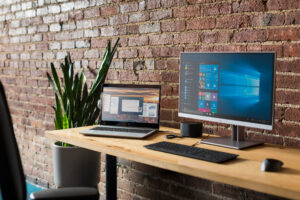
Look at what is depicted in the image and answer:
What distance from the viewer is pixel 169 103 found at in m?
2.69

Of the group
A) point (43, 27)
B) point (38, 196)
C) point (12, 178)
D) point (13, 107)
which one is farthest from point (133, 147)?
point (13, 107)

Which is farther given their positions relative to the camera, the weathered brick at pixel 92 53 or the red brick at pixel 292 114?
the weathered brick at pixel 92 53

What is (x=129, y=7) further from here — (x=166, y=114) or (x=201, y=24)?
(x=166, y=114)

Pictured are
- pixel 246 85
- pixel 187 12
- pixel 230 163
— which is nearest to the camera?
pixel 230 163

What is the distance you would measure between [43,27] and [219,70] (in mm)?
2245

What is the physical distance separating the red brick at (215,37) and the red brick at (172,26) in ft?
0.63

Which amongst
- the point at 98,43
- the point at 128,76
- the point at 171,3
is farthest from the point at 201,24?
the point at 98,43

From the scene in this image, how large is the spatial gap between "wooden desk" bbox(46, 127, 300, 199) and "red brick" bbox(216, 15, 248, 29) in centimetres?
75

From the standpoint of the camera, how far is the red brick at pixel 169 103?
2648 millimetres

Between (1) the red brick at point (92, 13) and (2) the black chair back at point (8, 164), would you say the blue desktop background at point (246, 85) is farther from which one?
(1) the red brick at point (92, 13)

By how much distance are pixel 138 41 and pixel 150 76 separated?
0.96ft

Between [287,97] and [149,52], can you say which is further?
[149,52]

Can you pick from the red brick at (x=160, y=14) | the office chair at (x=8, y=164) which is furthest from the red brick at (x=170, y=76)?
the office chair at (x=8, y=164)

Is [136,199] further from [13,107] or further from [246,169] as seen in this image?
[13,107]
